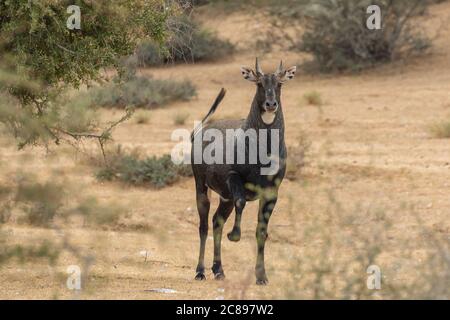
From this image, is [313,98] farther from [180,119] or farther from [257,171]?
[257,171]

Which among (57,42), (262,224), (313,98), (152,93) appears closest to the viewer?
(262,224)

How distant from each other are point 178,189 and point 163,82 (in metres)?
10.1

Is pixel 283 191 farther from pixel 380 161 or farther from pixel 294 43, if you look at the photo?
pixel 294 43

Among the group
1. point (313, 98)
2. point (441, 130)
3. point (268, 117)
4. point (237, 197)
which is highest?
point (313, 98)

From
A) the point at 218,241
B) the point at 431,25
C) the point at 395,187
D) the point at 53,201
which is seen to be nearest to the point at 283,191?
the point at 395,187

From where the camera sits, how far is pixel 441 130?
20.1 m

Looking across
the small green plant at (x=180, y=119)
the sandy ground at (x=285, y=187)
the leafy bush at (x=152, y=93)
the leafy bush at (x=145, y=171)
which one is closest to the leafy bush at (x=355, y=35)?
the sandy ground at (x=285, y=187)

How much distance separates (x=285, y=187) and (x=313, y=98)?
7.64 m

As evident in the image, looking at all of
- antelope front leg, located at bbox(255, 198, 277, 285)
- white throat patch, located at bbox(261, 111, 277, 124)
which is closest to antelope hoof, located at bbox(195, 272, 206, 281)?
antelope front leg, located at bbox(255, 198, 277, 285)

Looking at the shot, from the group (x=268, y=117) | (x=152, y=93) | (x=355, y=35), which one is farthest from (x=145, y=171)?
(x=355, y=35)

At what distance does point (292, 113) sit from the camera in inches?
954

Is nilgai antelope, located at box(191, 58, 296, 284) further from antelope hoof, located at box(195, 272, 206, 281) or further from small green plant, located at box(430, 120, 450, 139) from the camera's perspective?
small green plant, located at box(430, 120, 450, 139)

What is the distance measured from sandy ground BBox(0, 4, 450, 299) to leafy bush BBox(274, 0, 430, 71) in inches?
25.5

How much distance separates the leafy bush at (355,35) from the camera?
28.6 metres
